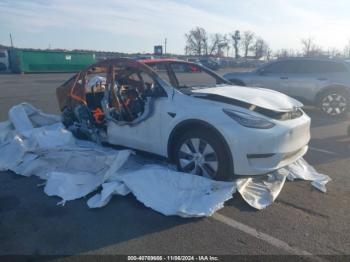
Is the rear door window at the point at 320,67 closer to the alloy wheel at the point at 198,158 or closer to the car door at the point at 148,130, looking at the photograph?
the car door at the point at 148,130

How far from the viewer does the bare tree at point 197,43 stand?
324ft

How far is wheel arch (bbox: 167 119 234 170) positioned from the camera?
4254 millimetres

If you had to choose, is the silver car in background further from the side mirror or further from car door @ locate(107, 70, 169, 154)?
car door @ locate(107, 70, 169, 154)

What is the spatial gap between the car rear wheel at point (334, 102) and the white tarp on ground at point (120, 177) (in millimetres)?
5599

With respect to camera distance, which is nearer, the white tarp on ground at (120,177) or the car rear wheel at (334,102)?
the white tarp on ground at (120,177)

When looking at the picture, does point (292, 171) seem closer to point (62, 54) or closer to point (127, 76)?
point (127, 76)

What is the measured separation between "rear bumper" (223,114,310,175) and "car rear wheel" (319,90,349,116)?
6.60m

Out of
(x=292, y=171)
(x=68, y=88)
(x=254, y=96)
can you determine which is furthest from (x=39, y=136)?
(x=292, y=171)

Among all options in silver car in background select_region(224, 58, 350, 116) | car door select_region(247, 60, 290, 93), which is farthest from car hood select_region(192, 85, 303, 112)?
car door select_region(247, 60, 290, 93)

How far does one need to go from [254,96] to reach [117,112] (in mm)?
2078

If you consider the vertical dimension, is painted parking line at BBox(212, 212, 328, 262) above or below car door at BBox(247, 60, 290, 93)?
below

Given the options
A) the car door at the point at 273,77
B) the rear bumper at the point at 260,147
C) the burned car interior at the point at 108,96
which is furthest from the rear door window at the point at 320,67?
the rear bumper at the point at 260,147

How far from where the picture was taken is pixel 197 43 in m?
98.9

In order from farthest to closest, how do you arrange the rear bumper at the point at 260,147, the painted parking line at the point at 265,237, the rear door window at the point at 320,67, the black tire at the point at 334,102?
the rear door window at the point at 320,67 → the black tire at the point at 334,102 → the rear bumper at the point at 260,147 → the painted parking line at the point at 265,237
